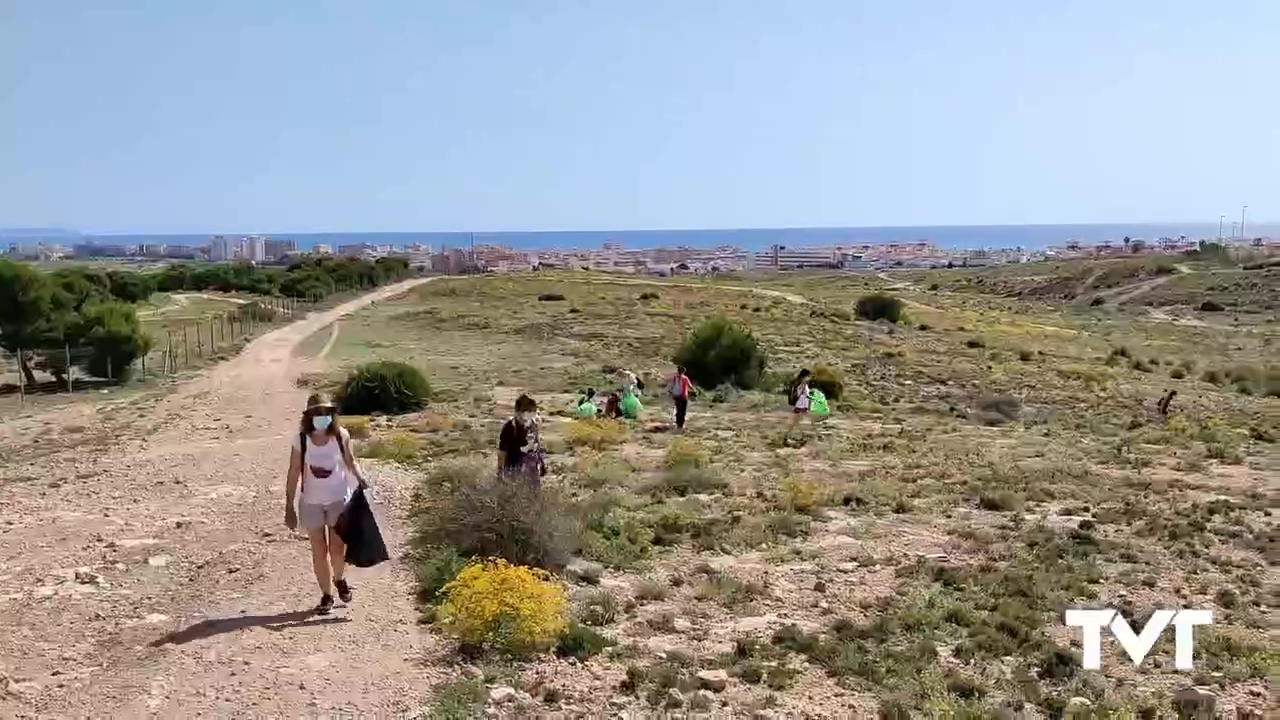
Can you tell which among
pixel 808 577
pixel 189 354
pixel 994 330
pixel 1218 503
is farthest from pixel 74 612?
pixel 994 330

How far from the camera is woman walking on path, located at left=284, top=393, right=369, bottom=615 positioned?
27.9 feet

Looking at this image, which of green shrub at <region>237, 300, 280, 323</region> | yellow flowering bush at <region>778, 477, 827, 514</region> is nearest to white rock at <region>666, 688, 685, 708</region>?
yellow flowering bush at <region>778, 477, 827, 514</region>

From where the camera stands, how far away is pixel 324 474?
8.56m

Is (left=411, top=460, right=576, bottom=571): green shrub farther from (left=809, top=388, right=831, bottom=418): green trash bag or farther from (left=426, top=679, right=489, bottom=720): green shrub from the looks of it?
(left=809, top=388, right=831, bottom=418): green trash bag

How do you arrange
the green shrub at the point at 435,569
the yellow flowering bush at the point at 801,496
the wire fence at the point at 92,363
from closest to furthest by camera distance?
the green shrub at the point at 435,569, the yellow flowering bush at the point at 801,496, the wire fence at the point at 92,363

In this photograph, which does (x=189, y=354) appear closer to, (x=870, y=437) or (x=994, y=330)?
(x=870, y=437)

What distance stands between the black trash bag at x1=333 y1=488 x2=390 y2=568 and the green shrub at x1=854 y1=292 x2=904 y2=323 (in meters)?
53.0

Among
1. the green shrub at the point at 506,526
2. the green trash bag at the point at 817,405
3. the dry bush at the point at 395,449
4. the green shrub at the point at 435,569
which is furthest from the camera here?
the green trash bag at the point at 817,405

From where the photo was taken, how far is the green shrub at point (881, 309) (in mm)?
59812

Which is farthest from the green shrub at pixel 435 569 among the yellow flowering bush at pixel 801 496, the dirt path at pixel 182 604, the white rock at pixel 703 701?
the yellow flowering bush at pixel 801 496

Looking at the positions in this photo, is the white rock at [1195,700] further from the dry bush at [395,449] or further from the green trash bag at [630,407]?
the green trash bag at [630,407]

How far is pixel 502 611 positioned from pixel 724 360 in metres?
23.1

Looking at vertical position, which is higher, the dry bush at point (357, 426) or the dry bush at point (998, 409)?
the dry bush at point (357, 426)

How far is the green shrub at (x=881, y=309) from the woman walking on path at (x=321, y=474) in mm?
53095
